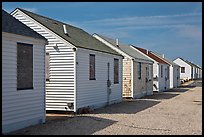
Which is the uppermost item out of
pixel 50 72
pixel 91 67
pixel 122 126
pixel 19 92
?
pixel 91 67

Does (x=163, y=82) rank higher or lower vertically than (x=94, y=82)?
lower

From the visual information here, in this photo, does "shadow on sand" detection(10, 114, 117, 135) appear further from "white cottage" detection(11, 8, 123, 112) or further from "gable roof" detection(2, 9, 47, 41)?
"gable roof" detection(2, 9, 47, 41)

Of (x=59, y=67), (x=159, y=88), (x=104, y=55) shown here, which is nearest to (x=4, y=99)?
(x=59, y=67)

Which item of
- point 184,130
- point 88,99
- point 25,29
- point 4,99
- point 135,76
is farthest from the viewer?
point 135,76

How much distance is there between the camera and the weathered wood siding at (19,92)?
10.6m

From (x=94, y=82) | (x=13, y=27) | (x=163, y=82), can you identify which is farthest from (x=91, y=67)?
(x=163, y=82)

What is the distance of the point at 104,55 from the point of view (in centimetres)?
1959

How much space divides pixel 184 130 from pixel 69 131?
3.73 m

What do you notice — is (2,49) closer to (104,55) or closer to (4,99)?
(4,99)

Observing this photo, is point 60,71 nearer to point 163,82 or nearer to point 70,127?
point 70,127

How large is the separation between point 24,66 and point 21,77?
0.41 metres

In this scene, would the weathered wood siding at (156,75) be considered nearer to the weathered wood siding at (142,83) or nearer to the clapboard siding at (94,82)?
the weathered wood siding at (142,83)

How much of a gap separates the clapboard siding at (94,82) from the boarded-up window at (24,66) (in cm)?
414

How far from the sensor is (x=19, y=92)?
37.2 feet
